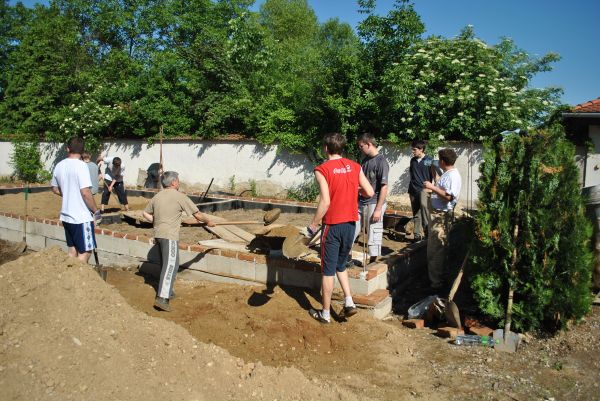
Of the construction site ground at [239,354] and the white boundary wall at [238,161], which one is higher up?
the white boundary wall at [238,161]

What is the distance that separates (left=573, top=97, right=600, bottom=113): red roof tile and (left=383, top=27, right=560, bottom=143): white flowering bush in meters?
1.06

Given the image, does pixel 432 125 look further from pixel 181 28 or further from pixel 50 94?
pixel 50 94

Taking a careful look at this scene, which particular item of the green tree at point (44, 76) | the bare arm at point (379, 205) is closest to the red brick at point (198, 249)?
the bare arm at point (379, 205)

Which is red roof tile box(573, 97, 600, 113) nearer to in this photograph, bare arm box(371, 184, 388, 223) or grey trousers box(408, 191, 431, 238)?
grey trousers box(408, 191, 431, 238)

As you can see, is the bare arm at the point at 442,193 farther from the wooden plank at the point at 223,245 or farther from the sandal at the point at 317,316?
the wooden plank at the point at 223,245

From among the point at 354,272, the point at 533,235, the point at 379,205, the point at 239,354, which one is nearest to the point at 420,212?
the point at 379,205

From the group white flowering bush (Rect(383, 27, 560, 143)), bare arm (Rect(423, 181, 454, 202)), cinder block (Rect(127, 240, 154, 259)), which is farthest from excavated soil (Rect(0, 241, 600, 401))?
white flowering bush (Rect(383, 27, 560, 143))

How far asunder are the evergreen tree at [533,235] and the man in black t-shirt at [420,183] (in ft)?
9.31

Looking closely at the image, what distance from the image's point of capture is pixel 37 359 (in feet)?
11.1

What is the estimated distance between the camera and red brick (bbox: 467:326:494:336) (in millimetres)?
4643

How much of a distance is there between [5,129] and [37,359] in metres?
25.3

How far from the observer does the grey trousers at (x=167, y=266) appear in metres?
5.50

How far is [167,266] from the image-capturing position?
5.55m

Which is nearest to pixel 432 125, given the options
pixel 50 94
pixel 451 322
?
pixel 451 322
